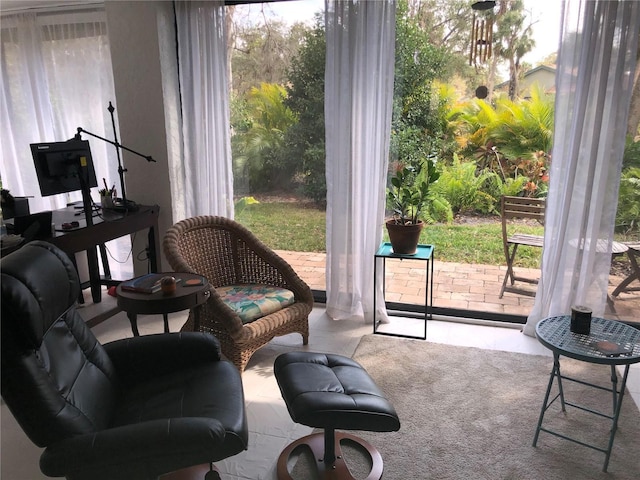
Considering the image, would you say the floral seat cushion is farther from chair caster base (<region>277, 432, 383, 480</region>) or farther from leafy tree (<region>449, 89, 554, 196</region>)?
leafy tree (<region>449, 89, 554, 196</region>)

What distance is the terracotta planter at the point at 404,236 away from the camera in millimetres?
3170

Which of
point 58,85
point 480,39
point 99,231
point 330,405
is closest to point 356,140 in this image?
point 480,39

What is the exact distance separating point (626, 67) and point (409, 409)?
89.8 inches

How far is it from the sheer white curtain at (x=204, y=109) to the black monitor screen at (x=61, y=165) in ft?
2.44

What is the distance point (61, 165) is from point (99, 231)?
1.56ft

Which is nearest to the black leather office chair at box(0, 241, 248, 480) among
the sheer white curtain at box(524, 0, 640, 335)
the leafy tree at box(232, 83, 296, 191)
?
the leafy tree at box(232, 83, 296, 191)

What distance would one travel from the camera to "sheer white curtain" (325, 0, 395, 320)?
10.4ft

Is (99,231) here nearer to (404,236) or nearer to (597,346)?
(404,236)

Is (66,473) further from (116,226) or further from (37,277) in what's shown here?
(116,226)

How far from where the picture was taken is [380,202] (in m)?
3.41

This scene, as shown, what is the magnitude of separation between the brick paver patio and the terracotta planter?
0.59 metres

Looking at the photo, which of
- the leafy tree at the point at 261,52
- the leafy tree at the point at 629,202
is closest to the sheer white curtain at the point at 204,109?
the leafy tree at the point at 261,52

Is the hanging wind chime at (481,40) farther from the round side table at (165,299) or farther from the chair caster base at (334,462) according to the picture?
the chair caster base at (334,462)

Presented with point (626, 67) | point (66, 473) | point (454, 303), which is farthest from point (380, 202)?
point (66, 473)
